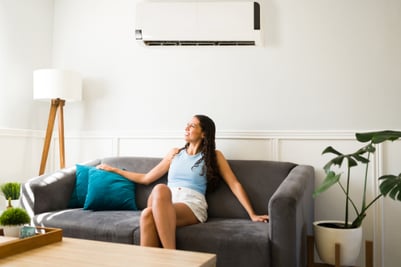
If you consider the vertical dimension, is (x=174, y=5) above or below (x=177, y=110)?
above

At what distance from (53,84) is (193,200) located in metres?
1.53

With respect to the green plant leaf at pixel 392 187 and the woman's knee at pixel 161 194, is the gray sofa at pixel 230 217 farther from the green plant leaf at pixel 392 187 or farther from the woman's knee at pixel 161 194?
the green plant leaf at pixel 392 187

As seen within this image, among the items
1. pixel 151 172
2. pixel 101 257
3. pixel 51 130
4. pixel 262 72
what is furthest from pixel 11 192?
pixel 262 72

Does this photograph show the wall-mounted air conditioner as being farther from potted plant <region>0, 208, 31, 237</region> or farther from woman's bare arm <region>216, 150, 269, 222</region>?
potted plant <region>0, 208, 31, 237</region>

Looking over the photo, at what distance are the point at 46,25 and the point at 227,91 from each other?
1830mm

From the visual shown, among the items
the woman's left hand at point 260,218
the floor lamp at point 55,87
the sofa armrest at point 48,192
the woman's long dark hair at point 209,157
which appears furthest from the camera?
the floor lamp at point 55,87

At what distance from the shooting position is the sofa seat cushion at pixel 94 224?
215 centimetres

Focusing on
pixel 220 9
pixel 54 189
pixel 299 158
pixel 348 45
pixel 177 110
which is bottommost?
pixel 54 189

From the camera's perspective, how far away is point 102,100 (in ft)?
11.1

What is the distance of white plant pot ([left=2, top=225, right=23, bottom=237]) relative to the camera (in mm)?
1643

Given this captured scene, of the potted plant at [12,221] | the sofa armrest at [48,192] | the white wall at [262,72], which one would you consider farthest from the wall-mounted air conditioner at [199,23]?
the potted plant at [12,221]

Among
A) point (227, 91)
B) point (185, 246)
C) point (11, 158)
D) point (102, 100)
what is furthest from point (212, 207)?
point (11, 158)

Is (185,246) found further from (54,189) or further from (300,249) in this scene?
(54,189)

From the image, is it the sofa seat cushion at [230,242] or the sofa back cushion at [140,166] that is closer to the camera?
the sofa seat cushion at [230,242]
